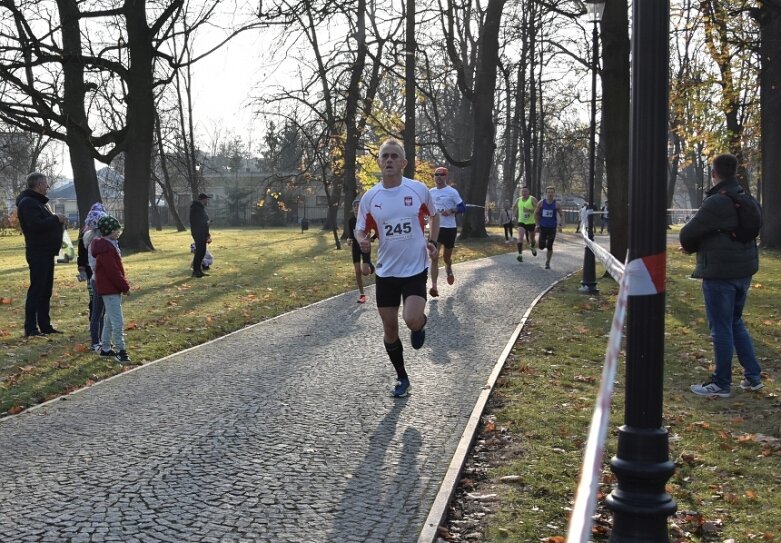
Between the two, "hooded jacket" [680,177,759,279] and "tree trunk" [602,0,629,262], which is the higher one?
"tree trunk" [602,0,629,262]

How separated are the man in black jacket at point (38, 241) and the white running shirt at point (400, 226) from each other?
18.9ft

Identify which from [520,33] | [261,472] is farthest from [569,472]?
[520,33]

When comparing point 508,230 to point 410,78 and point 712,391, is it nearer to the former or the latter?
point 410,78

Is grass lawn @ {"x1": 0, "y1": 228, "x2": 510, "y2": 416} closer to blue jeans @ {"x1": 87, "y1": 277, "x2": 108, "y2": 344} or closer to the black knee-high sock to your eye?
blue jeans @ {"x1": 87, "y1": 277, "x2": 108, "y2": 344}

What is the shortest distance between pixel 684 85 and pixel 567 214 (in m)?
53.4

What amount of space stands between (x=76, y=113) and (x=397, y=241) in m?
20.8

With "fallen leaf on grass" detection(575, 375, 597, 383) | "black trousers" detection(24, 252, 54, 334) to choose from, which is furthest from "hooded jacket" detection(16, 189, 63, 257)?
"fallen leaf on grass" detection(575, 375, 597, 383)

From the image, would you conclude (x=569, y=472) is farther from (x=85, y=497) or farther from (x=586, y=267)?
(x=586, y=267)

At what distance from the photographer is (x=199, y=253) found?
20.2 metres

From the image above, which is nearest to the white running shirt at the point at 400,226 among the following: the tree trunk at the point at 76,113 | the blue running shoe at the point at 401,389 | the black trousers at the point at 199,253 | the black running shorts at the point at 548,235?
the blue running shoe at the point at 401,389

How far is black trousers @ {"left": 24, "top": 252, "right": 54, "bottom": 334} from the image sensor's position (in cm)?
1145

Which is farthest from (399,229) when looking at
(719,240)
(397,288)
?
(719,240)

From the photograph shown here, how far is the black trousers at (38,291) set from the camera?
37.6 ft

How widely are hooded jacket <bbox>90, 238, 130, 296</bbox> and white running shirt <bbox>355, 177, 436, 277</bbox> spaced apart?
3.65m
